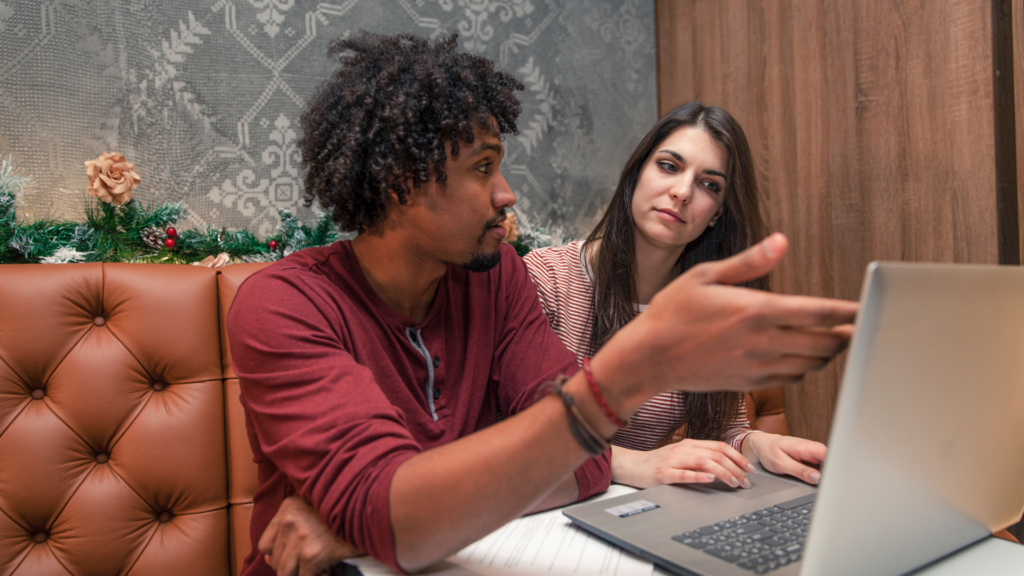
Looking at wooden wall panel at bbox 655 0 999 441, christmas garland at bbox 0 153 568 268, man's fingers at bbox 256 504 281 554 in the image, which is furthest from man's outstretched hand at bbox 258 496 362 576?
wooden wall panel at bbox 655 0 999 441

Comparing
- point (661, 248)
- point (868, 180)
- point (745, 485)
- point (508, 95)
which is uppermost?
point (508, 95)

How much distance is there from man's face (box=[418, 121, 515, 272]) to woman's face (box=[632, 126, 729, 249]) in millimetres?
566

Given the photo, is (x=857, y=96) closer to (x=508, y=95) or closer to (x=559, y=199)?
(x=559, y=199)

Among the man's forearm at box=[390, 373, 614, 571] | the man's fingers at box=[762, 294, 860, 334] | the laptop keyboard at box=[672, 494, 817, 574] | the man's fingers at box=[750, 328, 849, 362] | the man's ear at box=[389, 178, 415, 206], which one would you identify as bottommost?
the laptop keyboard at box=[672, 494, 817, 574]

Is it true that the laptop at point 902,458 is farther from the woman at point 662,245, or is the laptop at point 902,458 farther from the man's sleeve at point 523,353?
the woman at point 662,245

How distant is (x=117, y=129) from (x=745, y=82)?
176 cm

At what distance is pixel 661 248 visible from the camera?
149cm

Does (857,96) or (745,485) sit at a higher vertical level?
(857,96)

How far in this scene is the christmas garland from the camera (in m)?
1.25

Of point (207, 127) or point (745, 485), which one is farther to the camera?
point (207, 127)

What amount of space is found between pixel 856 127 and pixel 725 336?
1371 mm

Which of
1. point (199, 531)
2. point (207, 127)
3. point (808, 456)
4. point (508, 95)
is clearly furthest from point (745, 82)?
point (199, 531)

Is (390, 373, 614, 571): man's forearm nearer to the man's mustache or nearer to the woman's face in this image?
the man's mustache

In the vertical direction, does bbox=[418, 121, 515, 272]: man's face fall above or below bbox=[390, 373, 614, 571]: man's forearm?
above
